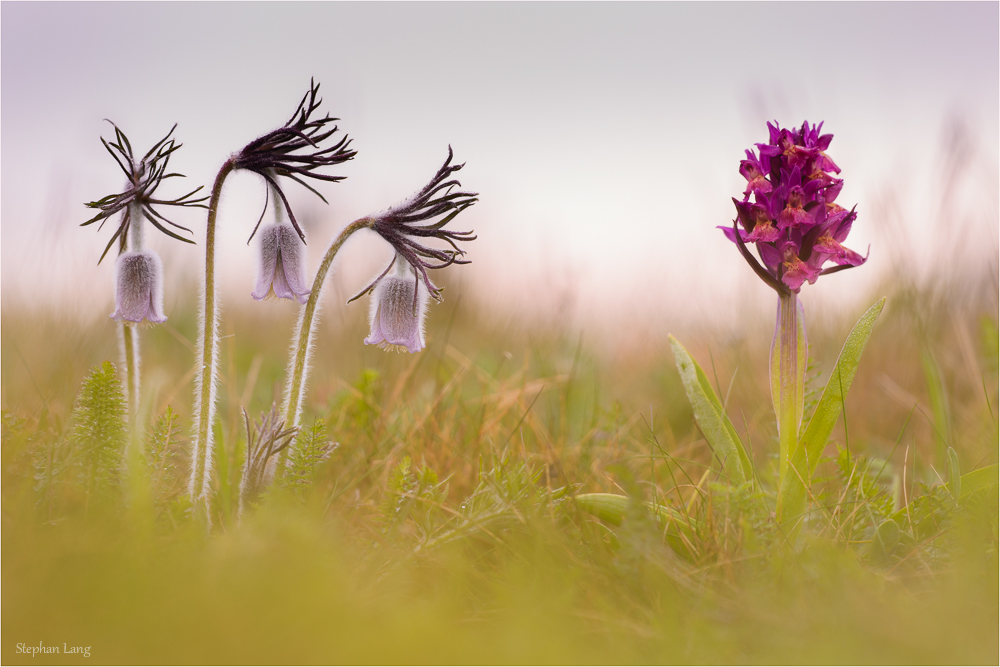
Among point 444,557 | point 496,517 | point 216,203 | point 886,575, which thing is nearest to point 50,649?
point 444,557

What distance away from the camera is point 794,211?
2498mm

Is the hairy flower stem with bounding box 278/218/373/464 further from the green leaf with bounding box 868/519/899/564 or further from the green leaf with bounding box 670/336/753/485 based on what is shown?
the green leaf with bounding box 868/519/899/564

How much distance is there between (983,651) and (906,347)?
163 inches

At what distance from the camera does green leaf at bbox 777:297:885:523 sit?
258 cm

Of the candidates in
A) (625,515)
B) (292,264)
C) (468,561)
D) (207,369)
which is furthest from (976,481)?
(207,369)

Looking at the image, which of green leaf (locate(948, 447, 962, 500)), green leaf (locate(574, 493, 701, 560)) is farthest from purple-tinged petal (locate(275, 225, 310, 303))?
green leaf (locate(948, 447, 962, 500))

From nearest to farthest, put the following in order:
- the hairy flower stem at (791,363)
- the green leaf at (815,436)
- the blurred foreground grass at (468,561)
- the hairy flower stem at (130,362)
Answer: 1. the blurred foreground grass at (468,561)
2. the green leaf at (815,436)
3. the hairy flower stem at (791,363)
4. the hairy flower stem at (130,362)

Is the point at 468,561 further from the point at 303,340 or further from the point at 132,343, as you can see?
the point at 132,343

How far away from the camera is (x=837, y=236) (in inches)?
102

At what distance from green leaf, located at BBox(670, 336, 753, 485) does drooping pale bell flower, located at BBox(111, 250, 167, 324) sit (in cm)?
208

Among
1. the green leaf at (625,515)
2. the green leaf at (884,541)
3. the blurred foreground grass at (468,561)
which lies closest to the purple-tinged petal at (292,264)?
the blurred foreground grass at (468,561)

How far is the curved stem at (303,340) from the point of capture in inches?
105
